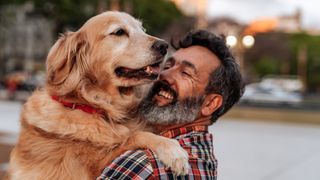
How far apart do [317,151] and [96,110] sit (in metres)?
12.0

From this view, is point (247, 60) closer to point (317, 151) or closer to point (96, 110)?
point (317, 151)

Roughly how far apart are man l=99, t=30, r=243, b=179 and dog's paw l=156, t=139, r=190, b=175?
78 millimetres

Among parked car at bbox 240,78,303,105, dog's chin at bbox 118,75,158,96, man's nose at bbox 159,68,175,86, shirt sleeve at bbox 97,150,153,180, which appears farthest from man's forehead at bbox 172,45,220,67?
parked car at bbox 240,78,303,105

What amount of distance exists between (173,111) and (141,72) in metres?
0.39

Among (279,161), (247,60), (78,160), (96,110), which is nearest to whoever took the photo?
(78,160)

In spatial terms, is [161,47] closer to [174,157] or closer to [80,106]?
[80,106]

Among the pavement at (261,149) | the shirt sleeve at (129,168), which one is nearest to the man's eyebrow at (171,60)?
the shirt sleeve at (129,168)

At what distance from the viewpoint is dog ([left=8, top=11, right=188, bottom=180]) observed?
279 centimetres

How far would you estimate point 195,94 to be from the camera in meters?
3.11

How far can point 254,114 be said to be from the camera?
80.1 feet

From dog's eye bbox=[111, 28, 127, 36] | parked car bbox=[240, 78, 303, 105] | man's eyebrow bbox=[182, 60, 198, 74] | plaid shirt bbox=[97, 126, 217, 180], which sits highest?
dog's eye bbox=[111, 28, 127, 36]

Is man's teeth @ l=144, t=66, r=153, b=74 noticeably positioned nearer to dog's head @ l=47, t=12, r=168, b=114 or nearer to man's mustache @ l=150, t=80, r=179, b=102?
dog's head @ l=47, t=12, r=168, b=114

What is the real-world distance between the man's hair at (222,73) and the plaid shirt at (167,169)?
0.75 feet

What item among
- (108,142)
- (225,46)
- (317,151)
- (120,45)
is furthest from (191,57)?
(317,151)
